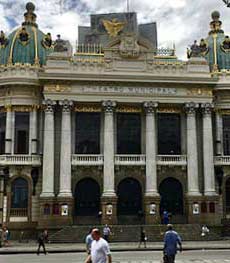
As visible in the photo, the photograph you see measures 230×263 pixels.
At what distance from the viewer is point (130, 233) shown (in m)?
45.8

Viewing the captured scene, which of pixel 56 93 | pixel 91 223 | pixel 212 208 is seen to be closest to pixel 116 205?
pixel 91 223

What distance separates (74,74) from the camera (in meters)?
50.4

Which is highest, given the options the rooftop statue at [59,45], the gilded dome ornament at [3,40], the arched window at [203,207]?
the gilded dome ornament at [3,40]

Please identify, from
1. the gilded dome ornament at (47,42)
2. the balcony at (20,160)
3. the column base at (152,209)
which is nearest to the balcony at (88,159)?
the balcony at (20,160)

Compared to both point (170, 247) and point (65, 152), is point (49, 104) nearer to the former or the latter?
point (65, 152)

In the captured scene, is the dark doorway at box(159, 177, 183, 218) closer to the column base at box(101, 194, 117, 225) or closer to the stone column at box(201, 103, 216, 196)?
the stone column at box(201, 103, 216, 196)

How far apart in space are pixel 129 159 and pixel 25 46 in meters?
16.9

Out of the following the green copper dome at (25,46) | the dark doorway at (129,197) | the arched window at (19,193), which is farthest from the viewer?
the green copper dome at (25,46)

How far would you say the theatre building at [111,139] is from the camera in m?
49.6

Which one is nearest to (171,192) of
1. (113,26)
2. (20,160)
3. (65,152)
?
(65,152)

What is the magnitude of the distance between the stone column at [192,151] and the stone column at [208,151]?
35.5 inches

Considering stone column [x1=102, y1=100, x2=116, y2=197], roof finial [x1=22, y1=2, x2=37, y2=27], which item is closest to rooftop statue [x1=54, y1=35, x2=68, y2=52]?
roof finial [x1=22, y1=2, x2=37, y2=27]

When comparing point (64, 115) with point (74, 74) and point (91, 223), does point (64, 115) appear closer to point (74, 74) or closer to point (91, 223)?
point (74, 74)

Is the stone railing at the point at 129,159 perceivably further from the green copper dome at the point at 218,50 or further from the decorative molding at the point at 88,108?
the green copper dome at the point at 218,50
